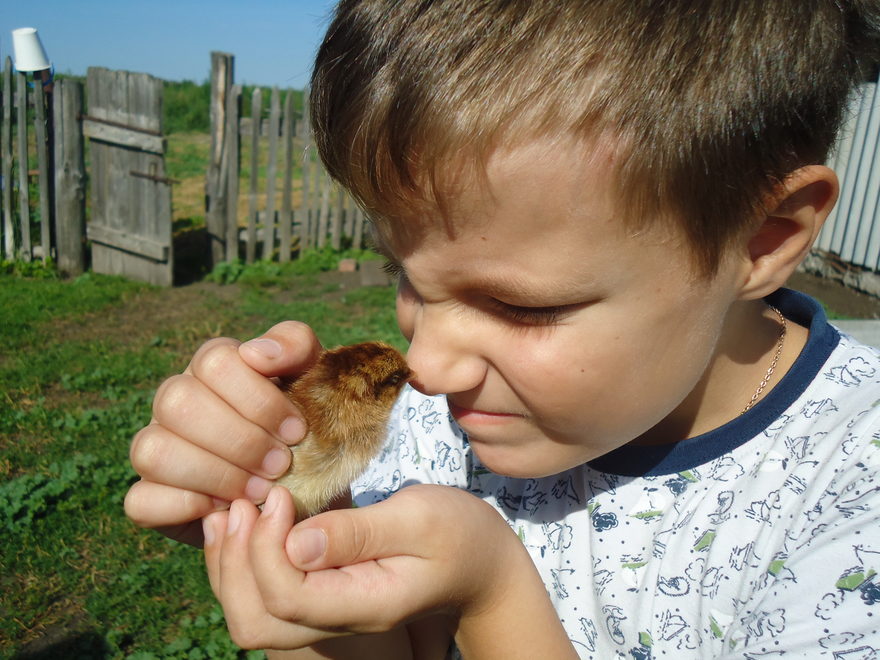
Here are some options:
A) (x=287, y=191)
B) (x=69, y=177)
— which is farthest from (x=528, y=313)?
(x=287, y=191)

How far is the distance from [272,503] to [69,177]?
815cm

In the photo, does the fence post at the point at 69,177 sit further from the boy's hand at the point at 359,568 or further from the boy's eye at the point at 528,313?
the boy's eye at the point at 528,313

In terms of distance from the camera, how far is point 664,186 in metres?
1.22

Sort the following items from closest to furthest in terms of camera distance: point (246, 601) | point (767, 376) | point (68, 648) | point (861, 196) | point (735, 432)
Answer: point (246, 601)
point (735, 432)
point (767, 376)
point (68, 648)
point (861, 196)

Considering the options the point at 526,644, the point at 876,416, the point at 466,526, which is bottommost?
the point at 526,644

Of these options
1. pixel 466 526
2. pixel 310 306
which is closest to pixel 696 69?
pixel 466 526

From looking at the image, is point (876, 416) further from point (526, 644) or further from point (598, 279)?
point (526, 644)

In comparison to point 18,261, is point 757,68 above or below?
above

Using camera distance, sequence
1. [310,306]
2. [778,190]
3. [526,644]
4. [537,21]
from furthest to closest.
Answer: [310,306] < [526,644] < [778,190] < [537,21]

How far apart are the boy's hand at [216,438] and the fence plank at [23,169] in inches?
316

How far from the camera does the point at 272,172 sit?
9125mm

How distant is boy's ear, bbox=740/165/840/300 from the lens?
4.41 ft

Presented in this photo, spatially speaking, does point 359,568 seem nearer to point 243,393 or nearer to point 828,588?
point 243,393

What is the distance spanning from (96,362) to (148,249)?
A: 255cm
